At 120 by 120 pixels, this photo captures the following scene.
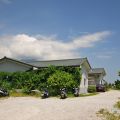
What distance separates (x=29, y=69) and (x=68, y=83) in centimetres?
764

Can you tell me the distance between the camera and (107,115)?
62.7ft

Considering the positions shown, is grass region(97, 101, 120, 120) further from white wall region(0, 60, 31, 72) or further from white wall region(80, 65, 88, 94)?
white wall region(0, 60, 31, 72)

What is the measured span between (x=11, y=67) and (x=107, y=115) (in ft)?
86.3

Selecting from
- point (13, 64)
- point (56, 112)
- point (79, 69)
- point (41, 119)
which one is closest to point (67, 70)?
point (79, 69)

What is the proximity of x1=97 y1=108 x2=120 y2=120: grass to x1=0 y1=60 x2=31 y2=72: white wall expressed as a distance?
77.4 ft

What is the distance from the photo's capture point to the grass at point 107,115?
59.8 feet

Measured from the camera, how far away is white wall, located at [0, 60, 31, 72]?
42.9 metres

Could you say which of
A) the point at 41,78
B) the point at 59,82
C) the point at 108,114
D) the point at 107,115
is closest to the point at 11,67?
the point at 41,78

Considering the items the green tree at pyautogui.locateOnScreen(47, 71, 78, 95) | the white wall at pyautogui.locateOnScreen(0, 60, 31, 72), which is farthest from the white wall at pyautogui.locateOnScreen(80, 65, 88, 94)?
the white wall at pyautogui.locateOnScreen(0, 60, 31, 72)

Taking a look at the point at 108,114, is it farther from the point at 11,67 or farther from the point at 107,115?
the point at 11,67

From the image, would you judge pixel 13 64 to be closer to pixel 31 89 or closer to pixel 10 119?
pixel 31 89

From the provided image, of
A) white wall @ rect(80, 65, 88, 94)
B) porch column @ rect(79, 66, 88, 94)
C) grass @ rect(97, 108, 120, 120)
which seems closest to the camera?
grass @ rect(97, 108, 120, 120)

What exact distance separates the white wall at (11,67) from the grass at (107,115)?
2359cm

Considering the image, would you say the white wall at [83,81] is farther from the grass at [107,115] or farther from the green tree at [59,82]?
the grass at [107,115]
